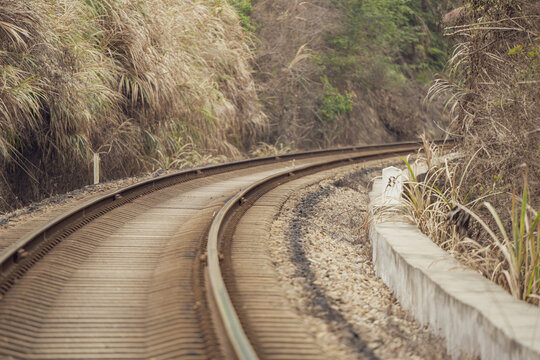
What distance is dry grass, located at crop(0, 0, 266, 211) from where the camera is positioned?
35.5ft

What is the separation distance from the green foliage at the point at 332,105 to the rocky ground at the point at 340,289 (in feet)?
42.2

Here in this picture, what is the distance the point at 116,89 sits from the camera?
14.4 m

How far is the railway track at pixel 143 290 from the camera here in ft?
13.3

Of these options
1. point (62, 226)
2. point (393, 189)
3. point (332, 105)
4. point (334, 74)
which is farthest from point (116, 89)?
point (334, 74)

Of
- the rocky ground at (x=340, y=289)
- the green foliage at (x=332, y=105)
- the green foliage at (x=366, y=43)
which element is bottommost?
the rocky ground at (x=340, y=289)

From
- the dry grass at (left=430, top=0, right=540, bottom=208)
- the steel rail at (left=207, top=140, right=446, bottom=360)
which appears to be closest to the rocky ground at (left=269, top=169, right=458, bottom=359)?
the steel rail at (left=207, top=140, right=446, bottom=360)

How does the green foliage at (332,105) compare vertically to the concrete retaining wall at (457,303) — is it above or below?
above

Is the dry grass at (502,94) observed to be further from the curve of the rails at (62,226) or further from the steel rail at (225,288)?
the steel rail at (225,288)

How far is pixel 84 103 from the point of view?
39.2 ft

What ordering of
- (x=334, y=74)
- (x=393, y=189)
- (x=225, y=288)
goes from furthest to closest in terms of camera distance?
(x=334, y=74)
(x=393, y=189)
(x=225, y=288)

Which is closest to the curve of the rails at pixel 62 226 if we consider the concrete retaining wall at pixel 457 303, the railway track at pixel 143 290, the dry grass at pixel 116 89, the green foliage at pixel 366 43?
the railway track at pixel 143 290

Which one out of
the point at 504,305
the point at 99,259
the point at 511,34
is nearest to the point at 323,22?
the point at 511,34

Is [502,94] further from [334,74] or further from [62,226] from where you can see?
[334,74]

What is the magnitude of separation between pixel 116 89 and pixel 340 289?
9944mm
